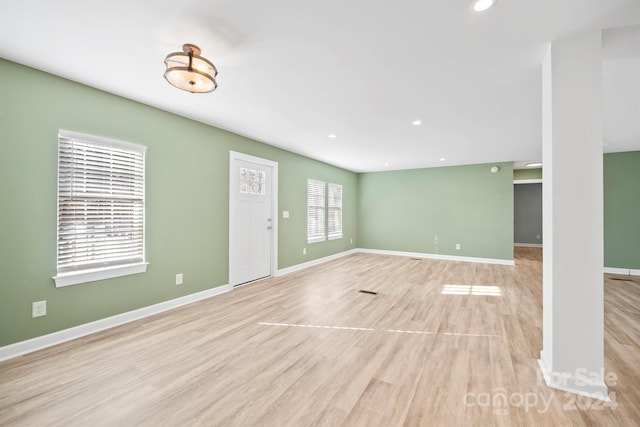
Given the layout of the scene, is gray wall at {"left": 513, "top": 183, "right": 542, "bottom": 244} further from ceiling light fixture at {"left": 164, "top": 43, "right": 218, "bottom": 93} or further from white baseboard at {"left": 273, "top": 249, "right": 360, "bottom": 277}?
ceiling light fixture at {"left": 164, "top": 43, "right": 218, "bottom": 93}

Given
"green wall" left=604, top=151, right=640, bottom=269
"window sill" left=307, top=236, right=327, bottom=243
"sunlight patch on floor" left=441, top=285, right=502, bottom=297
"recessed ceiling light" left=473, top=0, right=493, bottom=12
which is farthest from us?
"window sill" left=307, top=236, right=327, bottom=243

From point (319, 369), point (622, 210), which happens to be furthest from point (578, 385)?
point (622, 210)

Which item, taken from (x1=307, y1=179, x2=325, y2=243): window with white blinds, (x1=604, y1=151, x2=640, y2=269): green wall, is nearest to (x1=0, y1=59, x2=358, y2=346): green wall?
(x1=307, y1=179, x2=325, y2=243): window with white blinds

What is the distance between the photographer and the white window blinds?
2.53 metres

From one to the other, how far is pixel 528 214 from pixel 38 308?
12.1m

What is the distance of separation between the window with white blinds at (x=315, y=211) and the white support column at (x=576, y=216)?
15.1ft

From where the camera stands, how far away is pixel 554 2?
1.58 metres

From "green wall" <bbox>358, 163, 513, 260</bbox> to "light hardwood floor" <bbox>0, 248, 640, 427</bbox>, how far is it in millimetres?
3090

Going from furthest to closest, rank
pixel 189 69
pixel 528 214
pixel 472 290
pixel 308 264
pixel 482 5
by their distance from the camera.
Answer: pixel 528 214 < pixel 308 264 < pixel 472 290 < pixel 189 69 < pixel 482 5

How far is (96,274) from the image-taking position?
2.70 metres

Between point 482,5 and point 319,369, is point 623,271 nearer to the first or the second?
point 482,5

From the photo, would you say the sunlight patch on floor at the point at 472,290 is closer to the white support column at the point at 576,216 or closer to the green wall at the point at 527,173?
the white support column at the point at 576,216

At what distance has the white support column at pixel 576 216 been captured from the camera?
1.78 metres

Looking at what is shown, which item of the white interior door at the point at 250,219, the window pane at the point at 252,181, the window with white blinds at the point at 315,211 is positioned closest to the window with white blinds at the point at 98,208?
the white interior door at the point at 250,219
